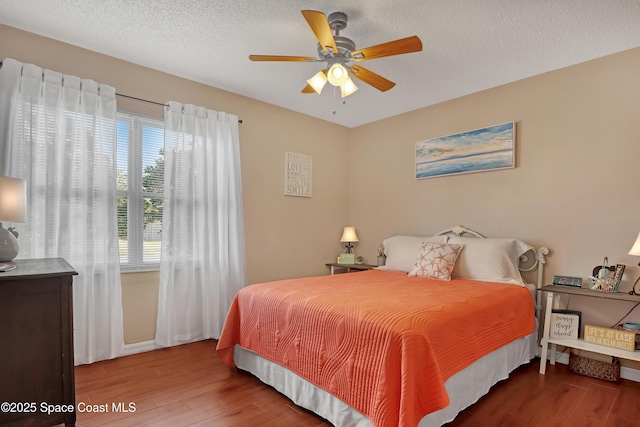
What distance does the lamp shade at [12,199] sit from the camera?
5.98ft

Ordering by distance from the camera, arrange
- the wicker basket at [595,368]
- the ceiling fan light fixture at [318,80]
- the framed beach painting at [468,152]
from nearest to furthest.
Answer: the ceiling fan light fixture at [318,80], the wicker basket at [595,368], the framed beach painting at [468,152]

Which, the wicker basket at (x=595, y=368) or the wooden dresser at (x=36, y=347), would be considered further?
the wicker basket at (x=595, y=368)

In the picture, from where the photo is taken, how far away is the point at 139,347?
306 centimetres

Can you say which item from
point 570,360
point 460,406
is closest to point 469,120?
point 570,360

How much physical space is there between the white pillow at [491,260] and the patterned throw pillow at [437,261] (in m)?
0.09

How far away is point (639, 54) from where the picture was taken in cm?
267

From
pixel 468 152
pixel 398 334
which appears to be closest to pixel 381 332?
pixel 398 334

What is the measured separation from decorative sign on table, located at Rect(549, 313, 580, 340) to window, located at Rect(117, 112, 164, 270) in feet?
11.3

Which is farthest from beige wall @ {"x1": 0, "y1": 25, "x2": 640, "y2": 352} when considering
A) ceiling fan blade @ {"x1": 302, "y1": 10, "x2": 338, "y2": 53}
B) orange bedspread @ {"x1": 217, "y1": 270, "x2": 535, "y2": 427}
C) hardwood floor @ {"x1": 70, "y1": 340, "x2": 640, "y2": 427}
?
ceiling fan blade @ {"x1": 302, "y1": 10, "x2": 338, "y2": 53}

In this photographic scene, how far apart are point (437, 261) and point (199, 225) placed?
7.40 feet

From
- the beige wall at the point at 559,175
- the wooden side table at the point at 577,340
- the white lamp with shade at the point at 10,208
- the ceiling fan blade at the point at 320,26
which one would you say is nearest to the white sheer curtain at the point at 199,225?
the white lamp with shade at the point at 10,208

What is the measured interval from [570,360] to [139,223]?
3.78 m

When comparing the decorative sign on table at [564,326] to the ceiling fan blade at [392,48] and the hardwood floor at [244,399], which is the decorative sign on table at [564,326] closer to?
the hardwood floor at [244,399]

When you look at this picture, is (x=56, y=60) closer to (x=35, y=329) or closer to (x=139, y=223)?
(x=139, y=223)
